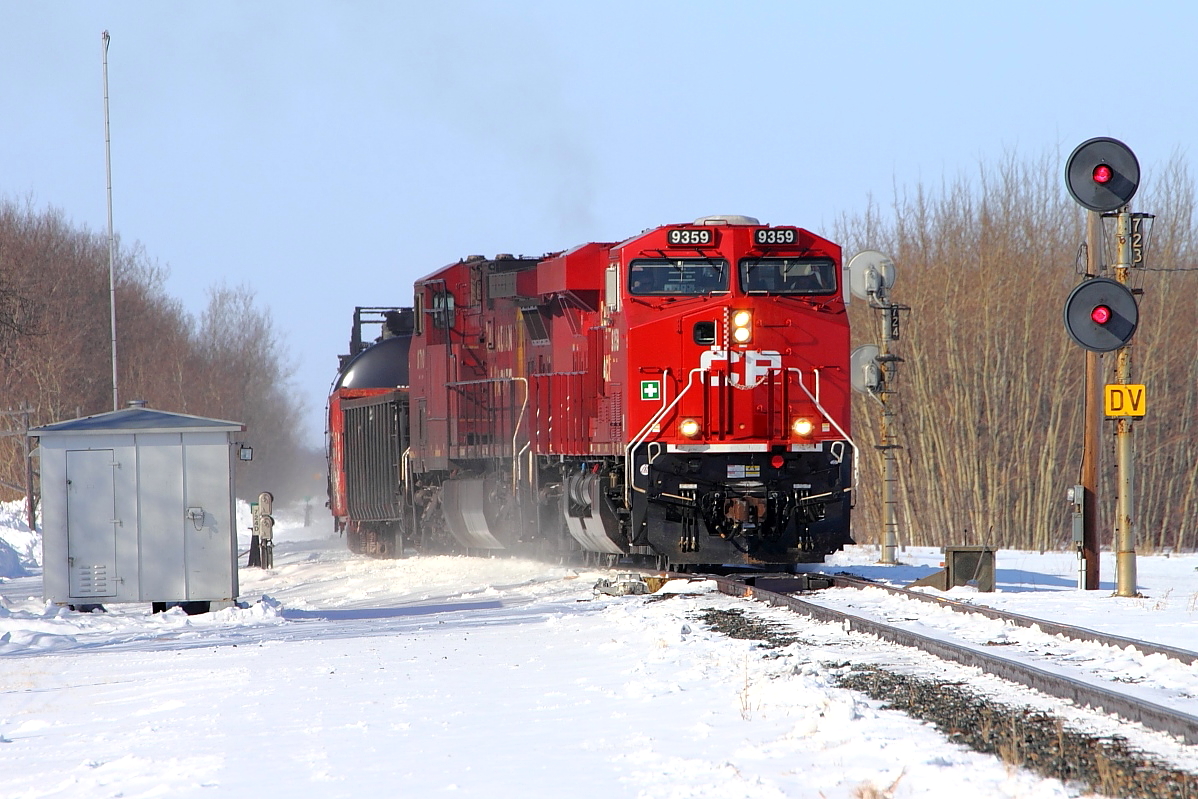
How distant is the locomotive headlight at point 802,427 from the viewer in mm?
15172

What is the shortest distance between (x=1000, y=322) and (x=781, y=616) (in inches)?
931

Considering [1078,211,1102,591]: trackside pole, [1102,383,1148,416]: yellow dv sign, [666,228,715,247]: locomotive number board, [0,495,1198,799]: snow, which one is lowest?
[0,495,1198,799]: snow

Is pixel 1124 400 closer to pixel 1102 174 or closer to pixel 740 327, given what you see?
pixel 1102 174

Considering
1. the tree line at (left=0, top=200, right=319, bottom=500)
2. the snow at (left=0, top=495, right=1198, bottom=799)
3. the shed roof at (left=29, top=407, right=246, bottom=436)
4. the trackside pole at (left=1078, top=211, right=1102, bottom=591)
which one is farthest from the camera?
the tree line at (left=0, top=200, right=319, bottom=500)

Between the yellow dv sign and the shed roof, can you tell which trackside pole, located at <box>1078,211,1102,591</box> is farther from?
the shed roof

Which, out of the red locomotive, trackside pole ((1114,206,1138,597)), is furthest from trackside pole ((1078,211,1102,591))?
the red locomotive

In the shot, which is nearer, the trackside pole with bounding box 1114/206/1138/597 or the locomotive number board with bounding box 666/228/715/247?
the trackside pole with bounding box 1114/206/1138/597

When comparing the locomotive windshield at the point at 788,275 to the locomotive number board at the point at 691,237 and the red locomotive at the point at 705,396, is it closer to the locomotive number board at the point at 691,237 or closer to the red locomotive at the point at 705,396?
the red locomotive at the point at 705,396

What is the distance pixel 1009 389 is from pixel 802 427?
19.2 m

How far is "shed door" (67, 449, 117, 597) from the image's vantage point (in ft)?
48.0

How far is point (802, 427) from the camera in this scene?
15.2m

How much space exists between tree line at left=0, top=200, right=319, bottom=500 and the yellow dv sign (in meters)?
20.2

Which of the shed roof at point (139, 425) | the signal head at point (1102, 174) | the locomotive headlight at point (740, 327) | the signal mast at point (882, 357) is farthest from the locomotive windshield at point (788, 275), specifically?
the shed roof at point (139, 425)

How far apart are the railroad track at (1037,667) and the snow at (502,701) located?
105 millimetres
